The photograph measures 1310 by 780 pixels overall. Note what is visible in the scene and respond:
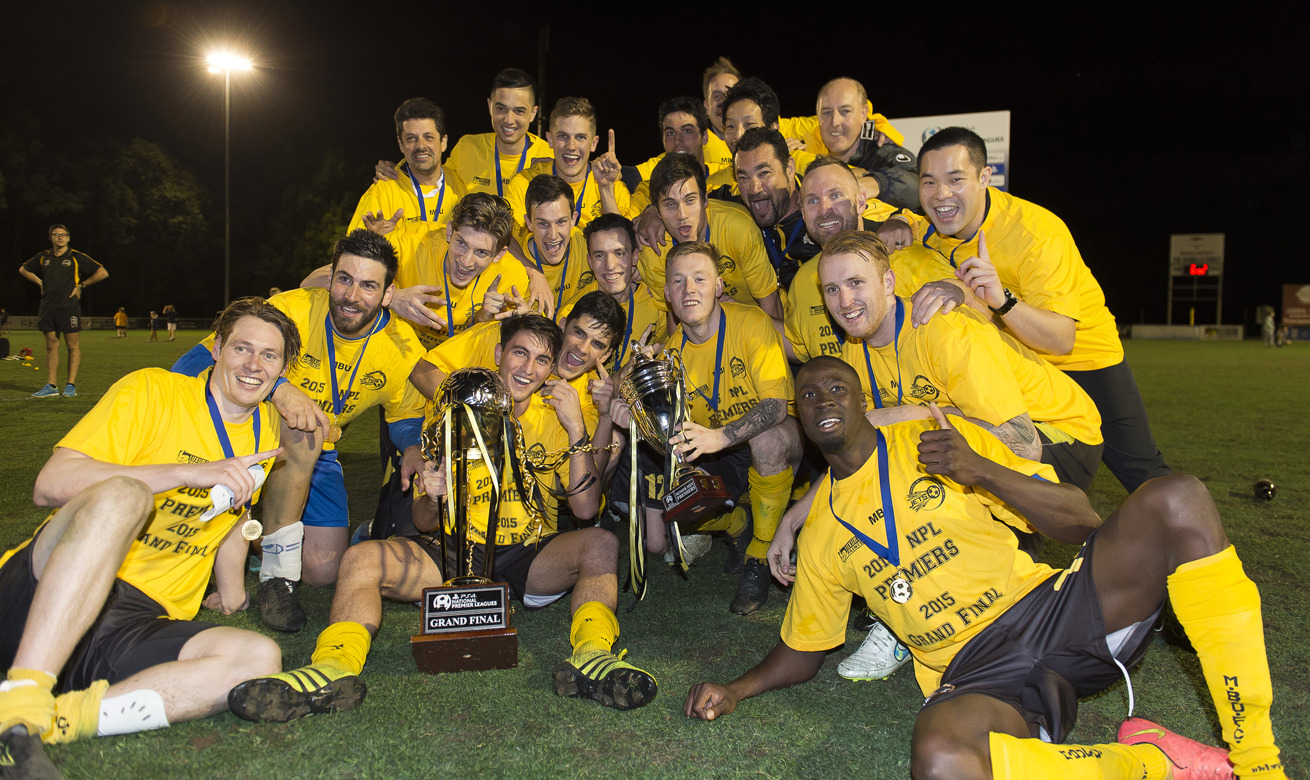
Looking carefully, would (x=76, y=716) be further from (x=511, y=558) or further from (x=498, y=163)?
(x=498, y=163)

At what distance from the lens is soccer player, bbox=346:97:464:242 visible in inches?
225

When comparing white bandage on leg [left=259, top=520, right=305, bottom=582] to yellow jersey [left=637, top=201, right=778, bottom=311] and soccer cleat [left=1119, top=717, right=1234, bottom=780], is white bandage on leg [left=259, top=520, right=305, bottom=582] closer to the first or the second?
yellow jersey [left=637, top=201, right=778, bottom=311]

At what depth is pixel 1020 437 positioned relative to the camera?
3.03 m

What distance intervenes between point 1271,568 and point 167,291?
175 feet

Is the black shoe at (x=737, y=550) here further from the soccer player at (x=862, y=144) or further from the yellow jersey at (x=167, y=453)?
the yellow jersey at (x=167, y=453)

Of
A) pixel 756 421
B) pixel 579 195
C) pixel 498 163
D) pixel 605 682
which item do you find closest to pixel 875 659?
pixel 605 682

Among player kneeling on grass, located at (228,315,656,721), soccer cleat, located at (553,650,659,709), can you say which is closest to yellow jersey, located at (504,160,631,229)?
player kneeling on grass, located at (228,315,656,721)

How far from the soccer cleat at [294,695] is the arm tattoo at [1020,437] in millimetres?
2444

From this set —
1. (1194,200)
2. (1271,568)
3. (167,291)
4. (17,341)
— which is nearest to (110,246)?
(167,291)

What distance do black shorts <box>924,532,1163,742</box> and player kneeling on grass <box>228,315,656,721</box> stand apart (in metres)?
1.09

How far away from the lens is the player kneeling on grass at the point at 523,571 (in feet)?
9.00

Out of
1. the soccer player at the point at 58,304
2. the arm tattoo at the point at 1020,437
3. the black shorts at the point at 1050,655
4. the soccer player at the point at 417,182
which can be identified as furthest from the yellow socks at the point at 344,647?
the soccer player at the point at 58,304

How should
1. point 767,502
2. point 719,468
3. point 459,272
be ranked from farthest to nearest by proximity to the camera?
point 719,468 → point 459,272 → point 767,502

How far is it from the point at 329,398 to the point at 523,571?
145cm
